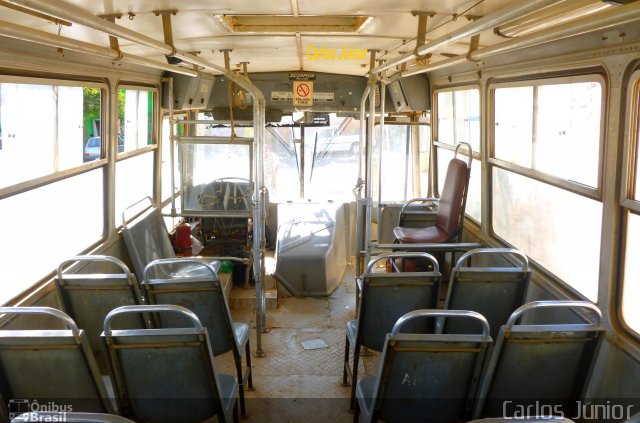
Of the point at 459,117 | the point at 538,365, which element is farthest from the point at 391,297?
the point at 459,117

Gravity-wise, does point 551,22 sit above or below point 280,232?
above

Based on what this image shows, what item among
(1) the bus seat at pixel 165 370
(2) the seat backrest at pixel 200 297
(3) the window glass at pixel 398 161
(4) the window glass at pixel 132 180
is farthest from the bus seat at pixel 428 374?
(3) the window glass at pixel 398 161

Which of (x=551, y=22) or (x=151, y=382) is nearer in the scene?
(x=151, y=382)

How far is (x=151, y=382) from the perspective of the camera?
264 cm

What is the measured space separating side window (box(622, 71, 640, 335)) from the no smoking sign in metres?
4.18

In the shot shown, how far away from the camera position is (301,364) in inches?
182

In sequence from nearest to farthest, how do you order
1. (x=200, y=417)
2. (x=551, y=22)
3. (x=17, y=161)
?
(x=200, y=417), (x=551, y=22), (x=17, y=161)

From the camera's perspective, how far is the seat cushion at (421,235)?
17.2 feet

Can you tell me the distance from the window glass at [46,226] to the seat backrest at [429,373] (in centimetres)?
212

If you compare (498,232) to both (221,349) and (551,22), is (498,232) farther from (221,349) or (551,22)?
(221,349)

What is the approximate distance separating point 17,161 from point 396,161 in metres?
4.94

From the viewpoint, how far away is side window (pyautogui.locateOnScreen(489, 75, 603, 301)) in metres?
3.18

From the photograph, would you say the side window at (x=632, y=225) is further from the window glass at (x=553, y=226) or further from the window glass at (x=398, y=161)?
the window glass at (x=398, y=161)

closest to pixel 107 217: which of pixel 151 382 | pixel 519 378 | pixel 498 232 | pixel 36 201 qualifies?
pixel 36 201
